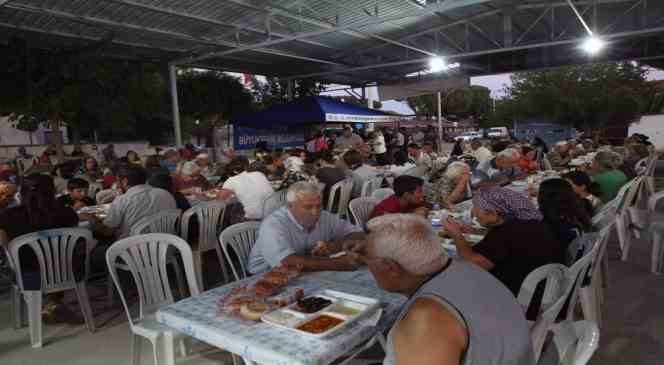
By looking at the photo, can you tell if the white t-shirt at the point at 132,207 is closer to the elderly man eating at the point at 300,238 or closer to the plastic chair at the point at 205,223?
the plastic chair at the point at 205,223

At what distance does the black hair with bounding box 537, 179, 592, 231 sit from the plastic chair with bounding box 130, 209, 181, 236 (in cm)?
333

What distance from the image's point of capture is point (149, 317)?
9.56ft

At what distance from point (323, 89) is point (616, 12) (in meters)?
10.1

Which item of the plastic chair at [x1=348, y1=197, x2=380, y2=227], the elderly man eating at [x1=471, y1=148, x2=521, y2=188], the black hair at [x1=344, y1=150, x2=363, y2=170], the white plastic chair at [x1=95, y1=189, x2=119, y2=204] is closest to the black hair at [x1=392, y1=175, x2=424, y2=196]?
the plastic chair at [x1=348, y1=197, x2=380, y2=227]

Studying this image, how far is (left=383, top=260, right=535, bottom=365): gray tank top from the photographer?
4.42 ft

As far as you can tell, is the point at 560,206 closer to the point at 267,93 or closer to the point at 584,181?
the point at 584,181

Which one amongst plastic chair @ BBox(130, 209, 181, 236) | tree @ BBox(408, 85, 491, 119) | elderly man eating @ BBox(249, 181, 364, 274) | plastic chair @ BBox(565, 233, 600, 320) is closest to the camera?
plastic chair @ BBox(565, 233, 600, 320)

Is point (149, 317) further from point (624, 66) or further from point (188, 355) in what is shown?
point (624, 66)

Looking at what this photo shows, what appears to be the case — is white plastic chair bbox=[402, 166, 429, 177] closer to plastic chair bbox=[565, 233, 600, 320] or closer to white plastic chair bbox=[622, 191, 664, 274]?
white plastic chair bbox=[622, 191, 664, 274]

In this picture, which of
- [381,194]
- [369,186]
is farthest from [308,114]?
[381,194]

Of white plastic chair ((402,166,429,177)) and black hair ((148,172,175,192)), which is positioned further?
white plastic chair ((402,166,429,177))

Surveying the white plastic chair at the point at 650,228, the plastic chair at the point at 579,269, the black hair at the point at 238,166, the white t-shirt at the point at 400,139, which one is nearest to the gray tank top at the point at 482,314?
the plastic chair at the point at 579,269

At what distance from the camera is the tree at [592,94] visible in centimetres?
2427

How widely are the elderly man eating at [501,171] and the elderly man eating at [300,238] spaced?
392 centimetres
